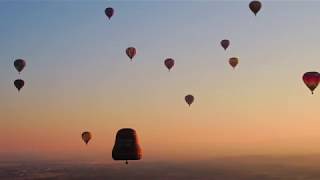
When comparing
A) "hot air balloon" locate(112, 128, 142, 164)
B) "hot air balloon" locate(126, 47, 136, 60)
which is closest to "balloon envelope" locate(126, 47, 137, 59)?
"hot air balloon" locate(126, 47, 136, 60)

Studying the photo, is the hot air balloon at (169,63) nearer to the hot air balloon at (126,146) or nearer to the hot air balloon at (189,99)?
the hot air balloon at (189,99)

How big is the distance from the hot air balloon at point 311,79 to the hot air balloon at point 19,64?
3758 cm

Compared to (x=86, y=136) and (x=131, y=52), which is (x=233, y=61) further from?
(x=86, y=136)

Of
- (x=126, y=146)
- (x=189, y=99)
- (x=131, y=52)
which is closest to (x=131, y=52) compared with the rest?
(x=131, y=52)

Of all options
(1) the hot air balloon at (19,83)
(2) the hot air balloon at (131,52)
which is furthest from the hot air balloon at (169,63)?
(1) the hot air balloon at (19,83)

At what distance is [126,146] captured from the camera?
50812 millimetres

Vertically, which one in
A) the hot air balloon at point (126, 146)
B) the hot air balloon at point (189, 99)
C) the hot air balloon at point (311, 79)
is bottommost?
the hot air balloon at point (126, 146)

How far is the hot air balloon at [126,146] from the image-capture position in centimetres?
5072

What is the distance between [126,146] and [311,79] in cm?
2800

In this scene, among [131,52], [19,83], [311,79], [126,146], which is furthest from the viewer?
[19,83]

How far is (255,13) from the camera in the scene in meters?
71.8

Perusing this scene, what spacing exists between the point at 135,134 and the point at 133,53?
1120 inches

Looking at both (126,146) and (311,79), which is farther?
(311,79)

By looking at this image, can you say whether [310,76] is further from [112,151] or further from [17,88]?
[17,88]
